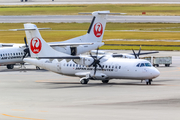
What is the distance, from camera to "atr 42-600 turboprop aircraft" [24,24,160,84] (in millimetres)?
37500

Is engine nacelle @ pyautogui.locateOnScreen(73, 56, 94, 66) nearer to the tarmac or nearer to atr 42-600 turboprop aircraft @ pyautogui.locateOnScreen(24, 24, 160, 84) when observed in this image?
atr 42-600 turboprop aircraft @ pyautogui.locateOnScreen(24, 24, 160, 84)

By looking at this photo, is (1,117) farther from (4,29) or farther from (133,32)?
(4,29)

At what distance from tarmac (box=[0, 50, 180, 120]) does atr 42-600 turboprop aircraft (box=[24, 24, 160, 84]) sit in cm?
101

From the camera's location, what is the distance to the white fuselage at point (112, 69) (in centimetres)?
3722

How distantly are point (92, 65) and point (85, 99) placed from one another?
35.4 feet

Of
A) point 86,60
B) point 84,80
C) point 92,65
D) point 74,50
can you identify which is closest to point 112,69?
point 92,65

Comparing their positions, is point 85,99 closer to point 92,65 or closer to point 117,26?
point 92,65

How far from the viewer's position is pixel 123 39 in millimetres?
90562

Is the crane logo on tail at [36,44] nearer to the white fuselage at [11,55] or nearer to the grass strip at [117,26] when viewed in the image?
the white fuselage at [11,55]

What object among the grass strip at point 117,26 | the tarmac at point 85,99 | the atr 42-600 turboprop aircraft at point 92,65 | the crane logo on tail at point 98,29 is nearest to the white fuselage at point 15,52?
the crane logo on tail at point 98,29

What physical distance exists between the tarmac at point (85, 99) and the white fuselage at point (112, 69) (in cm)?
108

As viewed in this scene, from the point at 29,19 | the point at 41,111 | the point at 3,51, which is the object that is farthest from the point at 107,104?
the point at 29,19

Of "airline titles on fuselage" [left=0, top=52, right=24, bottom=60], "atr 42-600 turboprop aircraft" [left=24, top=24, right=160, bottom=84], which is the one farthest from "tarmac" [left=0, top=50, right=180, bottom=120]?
"airline titles on fuselage" [left=0, top=52, right=24, bottom=60]

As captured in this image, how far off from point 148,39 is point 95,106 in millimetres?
65381
